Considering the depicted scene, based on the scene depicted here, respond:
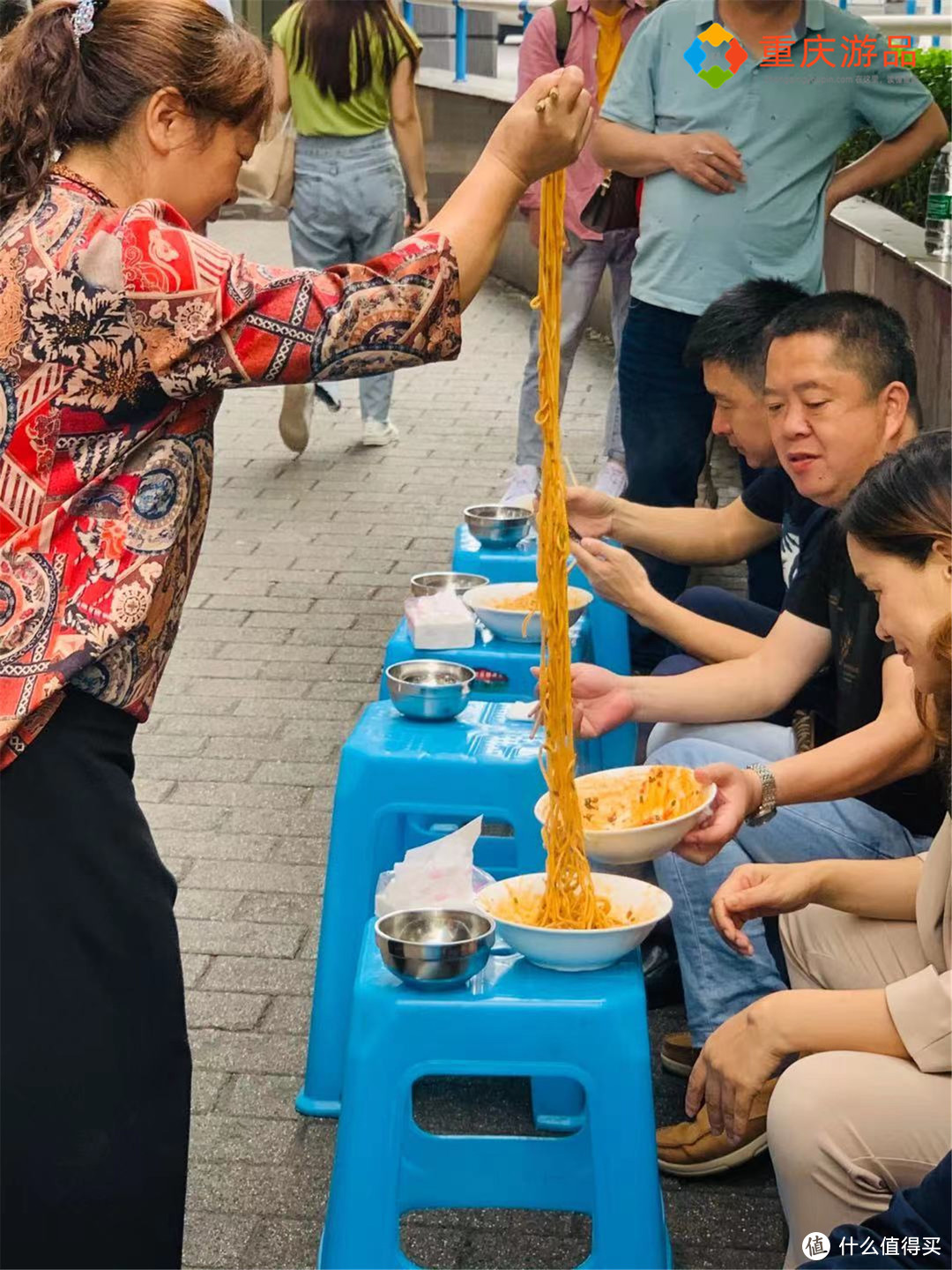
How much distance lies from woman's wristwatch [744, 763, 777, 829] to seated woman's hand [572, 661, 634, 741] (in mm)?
471

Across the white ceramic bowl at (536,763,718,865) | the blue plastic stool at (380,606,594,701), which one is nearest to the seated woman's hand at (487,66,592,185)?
the white ceramic bowl at (536,763,718,865)

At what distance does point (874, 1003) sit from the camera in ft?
8.45

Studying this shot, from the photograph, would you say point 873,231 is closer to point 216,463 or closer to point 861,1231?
point 216,463

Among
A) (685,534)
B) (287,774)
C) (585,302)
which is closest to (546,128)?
(685,534)

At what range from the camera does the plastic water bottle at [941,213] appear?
6.10 meters

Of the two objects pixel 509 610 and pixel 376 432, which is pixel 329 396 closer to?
pixel 376 432

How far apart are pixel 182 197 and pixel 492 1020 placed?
135 cm

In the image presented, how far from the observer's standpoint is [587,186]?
272 inches

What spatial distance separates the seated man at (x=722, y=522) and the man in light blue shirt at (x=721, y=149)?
480mm

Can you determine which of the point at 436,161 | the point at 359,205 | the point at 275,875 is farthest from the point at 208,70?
the point at 436,161

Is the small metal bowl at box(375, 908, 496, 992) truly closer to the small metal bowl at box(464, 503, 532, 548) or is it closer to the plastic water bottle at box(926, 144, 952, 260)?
the small metal bowl at box(464, 503, 532, 548)

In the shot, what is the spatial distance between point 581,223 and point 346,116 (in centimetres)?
190

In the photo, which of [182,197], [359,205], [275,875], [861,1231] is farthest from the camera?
[359,205]

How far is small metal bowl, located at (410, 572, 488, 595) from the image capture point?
4.71 metres
